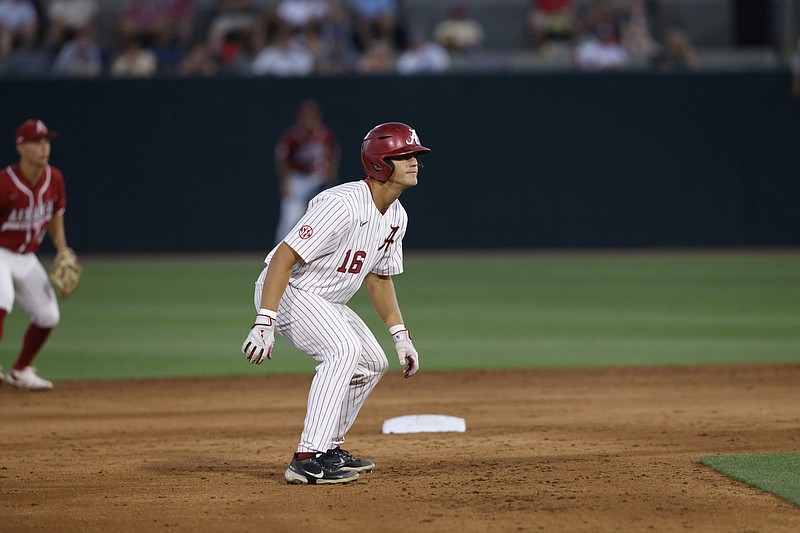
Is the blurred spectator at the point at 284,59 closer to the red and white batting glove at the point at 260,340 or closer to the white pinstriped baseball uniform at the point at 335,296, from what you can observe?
the white pinstriped baseball uniform at the point at 335,296

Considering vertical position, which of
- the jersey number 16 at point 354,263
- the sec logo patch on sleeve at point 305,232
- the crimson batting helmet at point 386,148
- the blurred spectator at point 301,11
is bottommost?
the jersey number 16 at point 354,263

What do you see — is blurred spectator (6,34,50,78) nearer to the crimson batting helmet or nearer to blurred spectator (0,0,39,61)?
blurred spectator (0,0,39,61)

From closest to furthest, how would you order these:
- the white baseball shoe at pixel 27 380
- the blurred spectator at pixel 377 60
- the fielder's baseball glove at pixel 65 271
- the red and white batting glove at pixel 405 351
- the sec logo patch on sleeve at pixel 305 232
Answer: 1. the sec logo patch on sleeve at pixel 305 232
2. the red and white batting glove at pixel 405 351
3. the white baseball shoe at pixel 27 380
4. the fielder's baseball glove at pixel 65 271
5. the blurred spectator at pixel 377 60

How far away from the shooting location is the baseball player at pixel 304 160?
18922 millimetres

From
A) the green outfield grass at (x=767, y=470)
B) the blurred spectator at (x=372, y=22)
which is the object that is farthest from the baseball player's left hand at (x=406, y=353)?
the blurred spectator at (x=372, y=22)

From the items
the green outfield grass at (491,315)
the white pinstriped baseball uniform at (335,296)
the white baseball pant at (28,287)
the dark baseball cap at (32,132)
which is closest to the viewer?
the white pinstriped baseball uniform at (335,296)

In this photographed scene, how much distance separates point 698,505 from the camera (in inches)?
212

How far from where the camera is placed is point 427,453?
6777 millimetres

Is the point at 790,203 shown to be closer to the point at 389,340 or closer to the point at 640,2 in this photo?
the point at 640,2

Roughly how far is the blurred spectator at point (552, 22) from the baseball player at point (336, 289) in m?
15.8

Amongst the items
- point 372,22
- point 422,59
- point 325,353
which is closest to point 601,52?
point 422,59

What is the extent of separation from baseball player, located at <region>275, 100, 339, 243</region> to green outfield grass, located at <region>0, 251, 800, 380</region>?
136 centimetres

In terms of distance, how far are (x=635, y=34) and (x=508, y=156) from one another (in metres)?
3.55

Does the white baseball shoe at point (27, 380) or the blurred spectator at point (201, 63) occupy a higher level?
the blurred spectator at point (201, 63)
